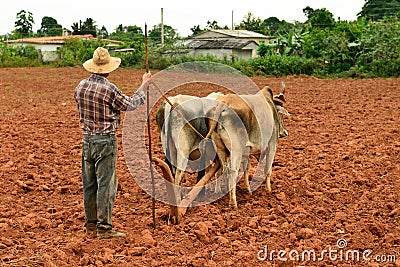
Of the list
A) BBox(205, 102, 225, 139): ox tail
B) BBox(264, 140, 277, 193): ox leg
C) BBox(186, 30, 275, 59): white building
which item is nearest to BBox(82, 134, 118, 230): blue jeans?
BBox(205, 102, 225, 139): ox tail

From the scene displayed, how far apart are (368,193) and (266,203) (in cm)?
130

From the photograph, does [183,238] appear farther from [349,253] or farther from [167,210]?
[349,253]

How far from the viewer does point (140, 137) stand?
10.9 m

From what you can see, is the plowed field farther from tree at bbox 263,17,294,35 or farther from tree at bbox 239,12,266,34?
tree at bbox 239,12,266,34

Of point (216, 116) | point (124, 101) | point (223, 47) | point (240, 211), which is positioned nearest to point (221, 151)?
point (216, 116)

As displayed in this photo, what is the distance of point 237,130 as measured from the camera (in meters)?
6.59

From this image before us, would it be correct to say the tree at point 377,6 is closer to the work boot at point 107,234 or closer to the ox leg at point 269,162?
the ox leg at point 269,162

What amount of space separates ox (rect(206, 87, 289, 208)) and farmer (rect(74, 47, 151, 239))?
4.56 feet

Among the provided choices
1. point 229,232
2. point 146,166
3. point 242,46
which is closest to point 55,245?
point 229,232

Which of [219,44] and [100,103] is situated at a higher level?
[100,103]

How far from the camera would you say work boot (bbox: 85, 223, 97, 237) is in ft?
18.5

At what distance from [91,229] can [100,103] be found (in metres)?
1.35

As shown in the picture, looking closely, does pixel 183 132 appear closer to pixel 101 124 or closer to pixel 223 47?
pixel 101 124

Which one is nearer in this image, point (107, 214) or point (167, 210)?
point (107, 214)
